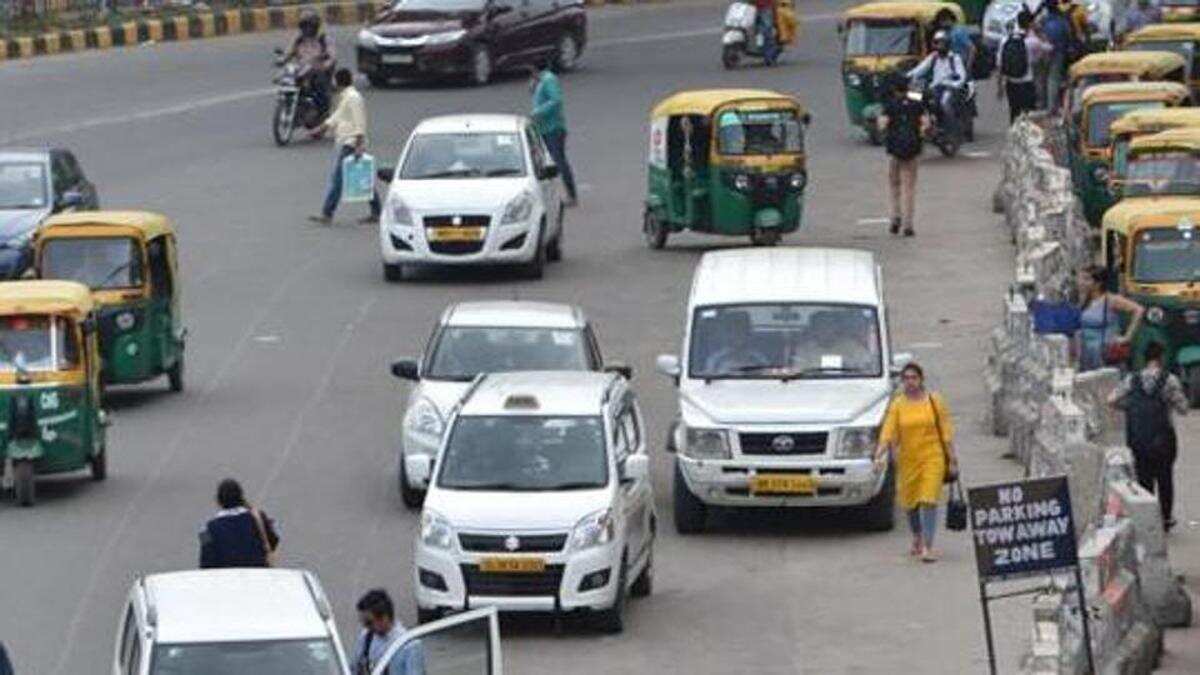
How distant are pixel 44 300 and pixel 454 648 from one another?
12.5 metres

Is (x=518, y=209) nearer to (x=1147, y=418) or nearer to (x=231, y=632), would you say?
(x=1147, y=418)

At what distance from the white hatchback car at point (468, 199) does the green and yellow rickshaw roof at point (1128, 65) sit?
7.76 m

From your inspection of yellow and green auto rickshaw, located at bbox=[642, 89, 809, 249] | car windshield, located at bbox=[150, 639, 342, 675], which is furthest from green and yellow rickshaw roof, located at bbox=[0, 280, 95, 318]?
yellow and green auto rickshaw, located at bbox=[642, 89, 809, 249]

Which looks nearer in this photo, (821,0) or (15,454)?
(15,454)

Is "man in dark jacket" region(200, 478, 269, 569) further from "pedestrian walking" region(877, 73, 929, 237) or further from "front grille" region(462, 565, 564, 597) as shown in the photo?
"pedestrian walking" region(877, 73, 929, 237)

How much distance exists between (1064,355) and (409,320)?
873cm

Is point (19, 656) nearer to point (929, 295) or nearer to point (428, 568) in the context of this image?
point (428, 568)

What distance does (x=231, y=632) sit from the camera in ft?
67.4

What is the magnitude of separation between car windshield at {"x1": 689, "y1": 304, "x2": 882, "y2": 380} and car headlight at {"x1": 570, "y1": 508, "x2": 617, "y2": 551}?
3942 mm

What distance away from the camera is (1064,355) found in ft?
104

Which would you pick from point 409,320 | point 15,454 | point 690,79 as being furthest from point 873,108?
point 15,454

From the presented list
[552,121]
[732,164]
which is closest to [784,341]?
[732,164]

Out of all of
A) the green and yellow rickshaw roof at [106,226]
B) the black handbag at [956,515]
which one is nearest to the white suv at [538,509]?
the black handbag at [956,515]

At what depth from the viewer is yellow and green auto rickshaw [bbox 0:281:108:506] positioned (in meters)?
29.7
